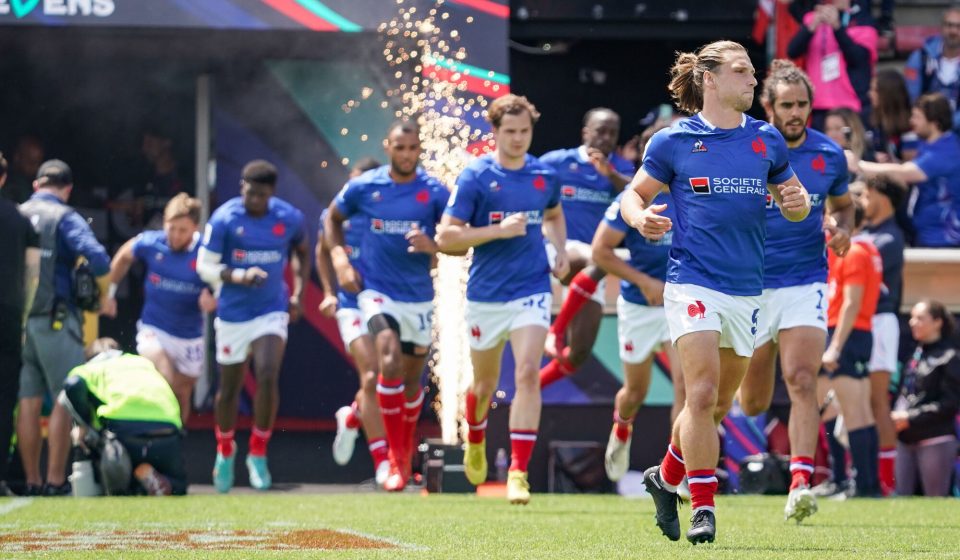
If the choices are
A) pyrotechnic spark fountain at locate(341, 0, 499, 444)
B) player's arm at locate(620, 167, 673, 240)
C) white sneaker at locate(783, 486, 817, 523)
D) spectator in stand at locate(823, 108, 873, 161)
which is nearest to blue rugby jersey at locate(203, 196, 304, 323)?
pyrotechnic spark fountain at locate(341, 0, 499, 444)

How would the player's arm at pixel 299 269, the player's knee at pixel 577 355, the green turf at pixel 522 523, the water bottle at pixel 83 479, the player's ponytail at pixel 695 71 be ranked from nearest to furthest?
the green turf at pixel 522 523, the player's ponytail at pixel 695 71, the water bottle at pixel 83 479, the player's knee at pixel 577 355, the player's arm at pixel 299 269

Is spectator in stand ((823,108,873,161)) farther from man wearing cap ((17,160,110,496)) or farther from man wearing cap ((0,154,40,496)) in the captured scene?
man wearing cap ((0,154,40,496))

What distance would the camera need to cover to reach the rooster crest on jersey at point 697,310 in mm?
7367

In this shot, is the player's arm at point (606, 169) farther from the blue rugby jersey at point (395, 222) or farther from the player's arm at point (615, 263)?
the player's arm at point (615, 263)

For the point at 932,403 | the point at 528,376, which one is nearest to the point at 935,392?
the point at 932,403

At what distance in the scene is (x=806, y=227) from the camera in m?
9.45

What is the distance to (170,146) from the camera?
16.2 meters

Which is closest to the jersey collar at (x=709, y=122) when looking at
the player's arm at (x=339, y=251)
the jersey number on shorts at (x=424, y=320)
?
the player's arm at (x=339, y=251)

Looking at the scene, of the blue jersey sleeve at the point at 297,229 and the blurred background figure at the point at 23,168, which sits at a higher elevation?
the blurred background figure at the point at 23,168

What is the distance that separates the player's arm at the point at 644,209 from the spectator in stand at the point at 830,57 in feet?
24.8

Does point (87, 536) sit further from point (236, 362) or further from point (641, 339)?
point (236, 362)

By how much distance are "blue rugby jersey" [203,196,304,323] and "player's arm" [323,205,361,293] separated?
1191mm

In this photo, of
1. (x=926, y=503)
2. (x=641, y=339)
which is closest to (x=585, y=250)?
(x=641, y=339)

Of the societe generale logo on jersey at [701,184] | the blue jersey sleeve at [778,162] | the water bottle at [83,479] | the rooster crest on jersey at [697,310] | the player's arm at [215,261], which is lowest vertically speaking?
the water bottle at [83,479]
